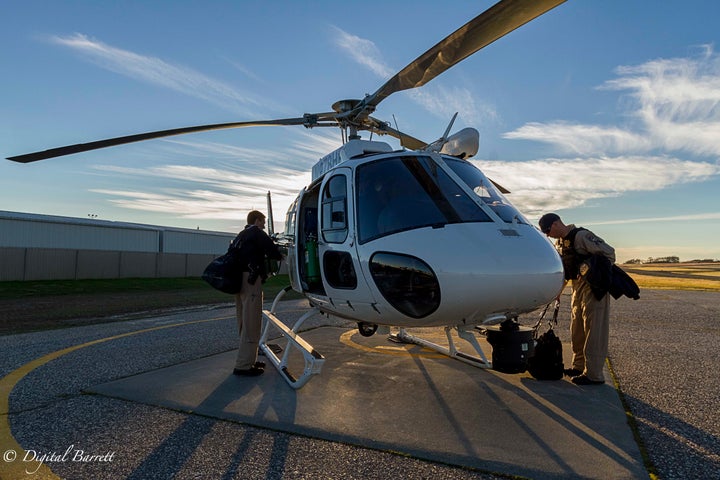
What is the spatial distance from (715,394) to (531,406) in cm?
223

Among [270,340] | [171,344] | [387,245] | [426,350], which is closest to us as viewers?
[387,245]

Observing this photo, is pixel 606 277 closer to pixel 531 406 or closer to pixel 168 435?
pixel 531 406

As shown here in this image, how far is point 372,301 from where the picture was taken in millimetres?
4043

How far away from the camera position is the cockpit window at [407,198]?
396 cm

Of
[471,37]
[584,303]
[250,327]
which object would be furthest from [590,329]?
[250,327]

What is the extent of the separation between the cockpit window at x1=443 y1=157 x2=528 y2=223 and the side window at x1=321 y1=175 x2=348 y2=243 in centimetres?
113

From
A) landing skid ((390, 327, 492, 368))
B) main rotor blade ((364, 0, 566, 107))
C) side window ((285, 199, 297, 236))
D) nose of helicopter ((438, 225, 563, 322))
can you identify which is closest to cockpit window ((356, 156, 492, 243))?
nose of helicopter ((438, 225, 563, 322))

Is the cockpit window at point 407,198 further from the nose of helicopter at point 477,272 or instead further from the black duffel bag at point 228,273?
the black duffel bag at point 228,273

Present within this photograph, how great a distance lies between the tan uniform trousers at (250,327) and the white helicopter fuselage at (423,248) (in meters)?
1.05

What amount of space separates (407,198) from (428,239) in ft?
1.93

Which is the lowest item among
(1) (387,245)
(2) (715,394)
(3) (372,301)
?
(2) (715,394)

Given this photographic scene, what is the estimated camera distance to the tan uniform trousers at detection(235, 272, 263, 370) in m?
5.55

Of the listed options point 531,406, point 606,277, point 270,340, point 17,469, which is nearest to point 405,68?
point 606,277

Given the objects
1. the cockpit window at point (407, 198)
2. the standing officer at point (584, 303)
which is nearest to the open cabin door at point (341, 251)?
the cockpit window at point (407, 198)
